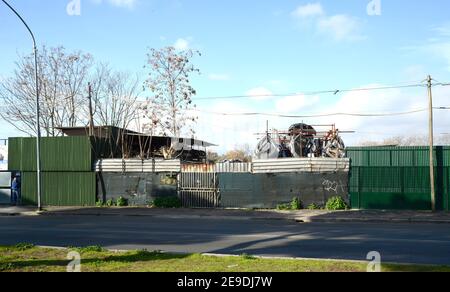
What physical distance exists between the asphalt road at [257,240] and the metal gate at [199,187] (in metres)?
8.78

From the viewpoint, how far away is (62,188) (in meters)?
→ 29.9

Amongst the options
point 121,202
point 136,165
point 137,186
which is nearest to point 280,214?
point 137,186

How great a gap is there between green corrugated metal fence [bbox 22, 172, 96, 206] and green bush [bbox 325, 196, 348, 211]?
13.0 meters

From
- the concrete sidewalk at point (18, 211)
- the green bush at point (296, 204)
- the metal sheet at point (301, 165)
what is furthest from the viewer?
the concrete sidewalk at point (18, 211)

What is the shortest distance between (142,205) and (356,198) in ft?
36.9

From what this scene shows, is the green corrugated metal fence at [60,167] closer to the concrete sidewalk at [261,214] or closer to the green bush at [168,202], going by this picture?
the concrete sidewalk at [261,214]

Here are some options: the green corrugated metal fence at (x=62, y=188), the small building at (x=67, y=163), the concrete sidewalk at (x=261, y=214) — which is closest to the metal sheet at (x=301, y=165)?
the concrete sidewalk at (x=261, y=214)

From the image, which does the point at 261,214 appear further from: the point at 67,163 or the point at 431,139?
the point at 67,163

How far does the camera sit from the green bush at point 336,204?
24812 mm

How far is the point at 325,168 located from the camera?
83.3 feet

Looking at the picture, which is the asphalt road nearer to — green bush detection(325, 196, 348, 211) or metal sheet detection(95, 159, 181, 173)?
green bush detection(325, 196, 348, 211)

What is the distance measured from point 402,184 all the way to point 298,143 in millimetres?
6686

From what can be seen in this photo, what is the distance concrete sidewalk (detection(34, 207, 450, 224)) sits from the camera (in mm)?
21359
